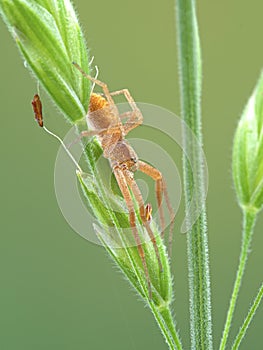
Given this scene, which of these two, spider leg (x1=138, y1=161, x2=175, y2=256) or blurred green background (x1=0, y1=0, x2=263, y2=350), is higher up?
spider leg (x1=138, y1=161, x2=175, y2=256)

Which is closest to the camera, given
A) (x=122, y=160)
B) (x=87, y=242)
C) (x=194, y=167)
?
(x=194, y=167)

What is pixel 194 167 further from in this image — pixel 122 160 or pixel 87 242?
pixel 87 242

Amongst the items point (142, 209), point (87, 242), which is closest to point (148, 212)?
point (142, 209)

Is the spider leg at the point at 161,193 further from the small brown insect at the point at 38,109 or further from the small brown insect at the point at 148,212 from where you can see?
the small brown insect at the point at 38,109

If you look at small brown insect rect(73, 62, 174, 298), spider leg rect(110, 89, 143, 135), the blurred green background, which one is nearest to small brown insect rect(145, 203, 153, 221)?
small brown insect rect(73, 62, 174, 298)

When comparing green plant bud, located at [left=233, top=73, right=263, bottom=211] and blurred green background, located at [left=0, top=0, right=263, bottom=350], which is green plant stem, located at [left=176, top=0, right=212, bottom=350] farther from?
blurred green background, located at [left=0, top=0, right=263, bottom=350]

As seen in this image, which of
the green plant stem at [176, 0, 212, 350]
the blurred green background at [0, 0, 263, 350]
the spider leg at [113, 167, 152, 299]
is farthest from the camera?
the blurred green background at [0, 0, 263, 350]

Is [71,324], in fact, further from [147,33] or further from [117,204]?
[117,204]
